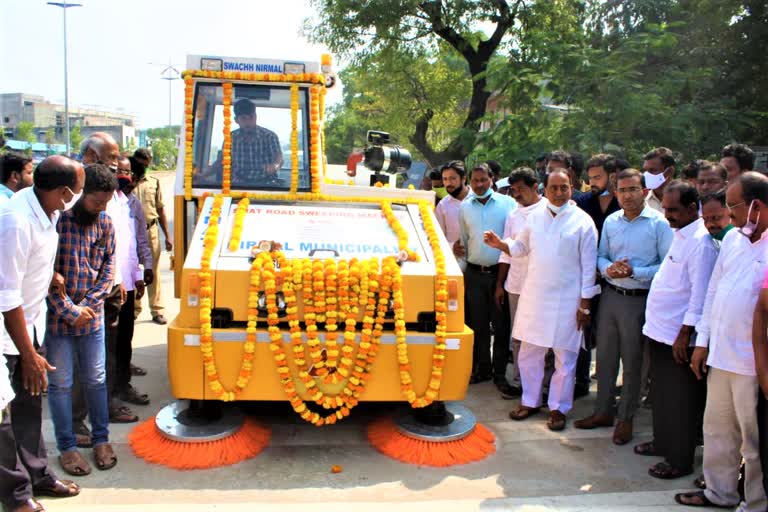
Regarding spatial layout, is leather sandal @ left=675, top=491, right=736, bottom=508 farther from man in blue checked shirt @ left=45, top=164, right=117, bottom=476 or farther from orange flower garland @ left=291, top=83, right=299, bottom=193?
orange flower garland @ left=291, top=83, right=299, bottom=193

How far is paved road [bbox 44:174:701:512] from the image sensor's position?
12.1 ft

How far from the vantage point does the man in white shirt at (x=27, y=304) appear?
3.16 metres

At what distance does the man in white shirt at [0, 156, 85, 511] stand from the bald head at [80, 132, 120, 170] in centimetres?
166

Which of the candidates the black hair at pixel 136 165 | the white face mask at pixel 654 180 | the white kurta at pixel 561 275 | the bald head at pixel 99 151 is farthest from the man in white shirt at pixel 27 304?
the white face mask at pixel 654 180

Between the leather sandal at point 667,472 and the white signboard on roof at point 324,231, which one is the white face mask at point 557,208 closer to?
the white signboard on roof at point 324,231

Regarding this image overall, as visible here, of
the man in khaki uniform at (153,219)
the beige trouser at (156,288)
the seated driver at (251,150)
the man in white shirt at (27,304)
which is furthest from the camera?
the beige trouser at (156,288)

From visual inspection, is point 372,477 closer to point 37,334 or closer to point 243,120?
point 37,334

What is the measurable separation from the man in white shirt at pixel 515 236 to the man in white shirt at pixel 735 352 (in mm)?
2013

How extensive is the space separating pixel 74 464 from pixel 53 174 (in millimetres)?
1744

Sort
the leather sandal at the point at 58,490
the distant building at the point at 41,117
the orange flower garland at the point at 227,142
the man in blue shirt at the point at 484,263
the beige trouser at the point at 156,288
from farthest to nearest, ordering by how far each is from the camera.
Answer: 1. the distant building at the point at 41,117
2. the beige trouser at the point at 156,288
3. the man in blue shirt at the point at 484,263
4. the orange flower garland at the point at 227,142
5. the leather sandal at the point at 58,490

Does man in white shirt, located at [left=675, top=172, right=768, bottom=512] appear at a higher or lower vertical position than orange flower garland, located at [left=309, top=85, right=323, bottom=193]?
lower

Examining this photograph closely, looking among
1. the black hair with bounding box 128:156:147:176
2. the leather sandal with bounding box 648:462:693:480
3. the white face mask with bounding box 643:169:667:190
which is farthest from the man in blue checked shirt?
the white face mask with bounding box 643:169:667:190

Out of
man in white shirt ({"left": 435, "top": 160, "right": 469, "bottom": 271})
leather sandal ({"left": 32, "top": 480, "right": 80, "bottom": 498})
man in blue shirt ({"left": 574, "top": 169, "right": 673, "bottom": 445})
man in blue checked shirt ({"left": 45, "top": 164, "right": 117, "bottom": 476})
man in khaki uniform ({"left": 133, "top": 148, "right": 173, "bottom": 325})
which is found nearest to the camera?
leather sandal ({"left": 32, "top": 480, "right": 80, "bottom": 498})

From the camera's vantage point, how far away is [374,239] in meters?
4.57
